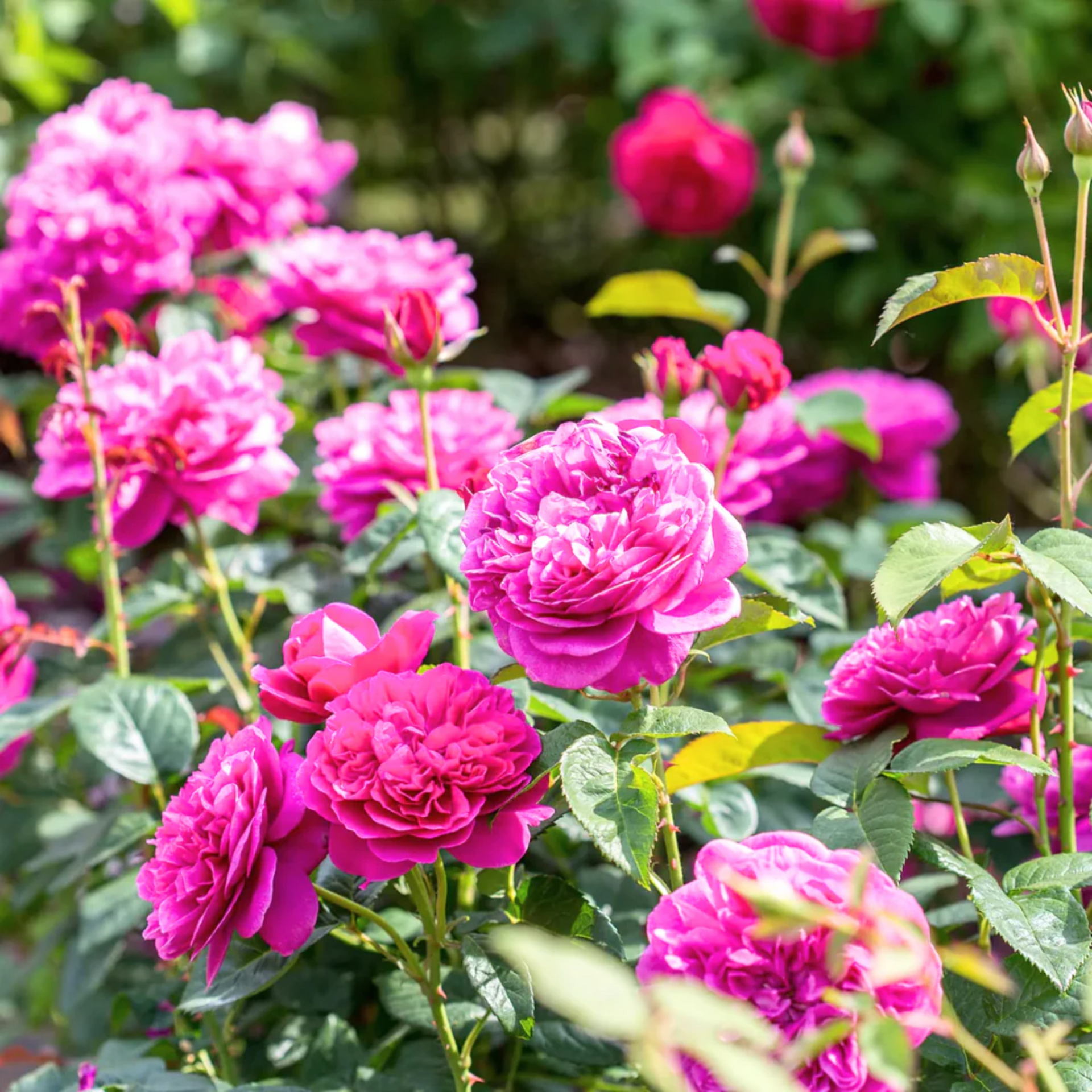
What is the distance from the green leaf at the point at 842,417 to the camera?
129 cm

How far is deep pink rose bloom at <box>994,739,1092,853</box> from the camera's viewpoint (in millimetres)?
861

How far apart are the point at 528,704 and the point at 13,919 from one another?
96 centimetres

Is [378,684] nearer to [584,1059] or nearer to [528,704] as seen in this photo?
[528,704]

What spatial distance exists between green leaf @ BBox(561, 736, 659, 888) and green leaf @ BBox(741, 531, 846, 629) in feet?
1.16

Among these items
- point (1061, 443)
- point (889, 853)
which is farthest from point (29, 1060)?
point (1061, 443)

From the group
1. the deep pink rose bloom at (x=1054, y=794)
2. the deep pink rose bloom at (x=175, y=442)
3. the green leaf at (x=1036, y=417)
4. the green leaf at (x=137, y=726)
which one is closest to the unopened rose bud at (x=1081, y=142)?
the green leaf at (x=1036, y=417)

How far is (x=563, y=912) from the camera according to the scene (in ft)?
2.55

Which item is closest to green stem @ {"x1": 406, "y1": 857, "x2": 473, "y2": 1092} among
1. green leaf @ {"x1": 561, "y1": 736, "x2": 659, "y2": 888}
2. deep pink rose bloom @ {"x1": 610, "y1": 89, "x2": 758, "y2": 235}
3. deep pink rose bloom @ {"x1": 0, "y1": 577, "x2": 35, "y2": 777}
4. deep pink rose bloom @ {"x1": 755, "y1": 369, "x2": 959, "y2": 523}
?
green leaf @ {"x1": 561, "y1": 736, "x2": 659, "y2": 888}

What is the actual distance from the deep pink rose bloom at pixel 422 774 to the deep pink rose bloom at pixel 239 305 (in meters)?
0.82

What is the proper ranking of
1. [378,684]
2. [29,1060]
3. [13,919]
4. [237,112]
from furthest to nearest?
[237,112] < [13,919] < [29,1060] < [378,684]

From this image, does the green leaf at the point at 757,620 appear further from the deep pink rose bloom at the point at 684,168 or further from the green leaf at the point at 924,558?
the deep pink rose bloom at the point at 684,168

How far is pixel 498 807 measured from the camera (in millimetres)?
697

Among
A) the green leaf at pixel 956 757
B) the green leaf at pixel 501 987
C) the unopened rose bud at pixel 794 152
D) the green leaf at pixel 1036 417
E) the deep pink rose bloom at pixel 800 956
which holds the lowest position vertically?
the green leaf at pixel 501 987

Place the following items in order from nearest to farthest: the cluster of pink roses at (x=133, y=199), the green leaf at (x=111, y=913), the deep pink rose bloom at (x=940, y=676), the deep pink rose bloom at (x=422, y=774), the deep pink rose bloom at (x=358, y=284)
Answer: the deep pink rose bloom at (x=422, y=774) < the deep pink rose bloom at (x=940, y=676) < the green leaf at (x=111, y=913) < the deep pink rose bloom at (x=358, y=284) < the cluster of pink roses at (x=133, y=199)
